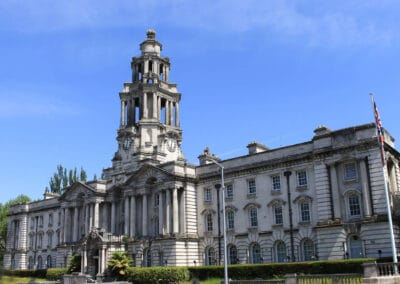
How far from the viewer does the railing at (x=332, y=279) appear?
31.7 meters

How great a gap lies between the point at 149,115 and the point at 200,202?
704 inches

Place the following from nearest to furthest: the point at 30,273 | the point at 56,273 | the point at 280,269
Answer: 1. the point at 280,269
2. the point at 56,273
3. the point at 30,273

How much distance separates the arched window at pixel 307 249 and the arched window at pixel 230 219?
9139 millimetres

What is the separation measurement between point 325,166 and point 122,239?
1093 inches

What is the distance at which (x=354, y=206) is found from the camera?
4581 centimetres

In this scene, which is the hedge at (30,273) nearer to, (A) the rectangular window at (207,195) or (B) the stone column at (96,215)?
(B) the stone column at (96,215)

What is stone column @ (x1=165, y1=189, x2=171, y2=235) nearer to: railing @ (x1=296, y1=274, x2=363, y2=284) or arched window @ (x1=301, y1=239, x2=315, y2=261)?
arched window @ (x1=301, y1=239, x2=315, y2=261)

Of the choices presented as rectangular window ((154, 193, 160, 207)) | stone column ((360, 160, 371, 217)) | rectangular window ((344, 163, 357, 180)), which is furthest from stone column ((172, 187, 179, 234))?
stone column ((360, 160, 371, 217))

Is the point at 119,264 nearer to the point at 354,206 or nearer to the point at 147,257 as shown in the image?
the point at 147,257

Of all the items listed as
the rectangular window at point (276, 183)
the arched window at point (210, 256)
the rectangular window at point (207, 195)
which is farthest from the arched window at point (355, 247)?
the rectangular window at point (207, 195)

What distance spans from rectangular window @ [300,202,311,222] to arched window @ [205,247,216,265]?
12.4 metres

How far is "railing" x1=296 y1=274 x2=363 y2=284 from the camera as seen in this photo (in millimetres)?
31656

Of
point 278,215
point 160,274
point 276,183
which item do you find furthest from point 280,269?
point 160,274

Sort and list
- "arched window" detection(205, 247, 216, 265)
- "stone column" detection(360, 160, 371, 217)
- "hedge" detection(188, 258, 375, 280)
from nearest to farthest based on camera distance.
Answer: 1. "hedge" detection(188, 258, 375, 280)
2. "stone column" detection(360, 160, 371, 217)
3. "arched window" detection(205, 247, 216, 265)
